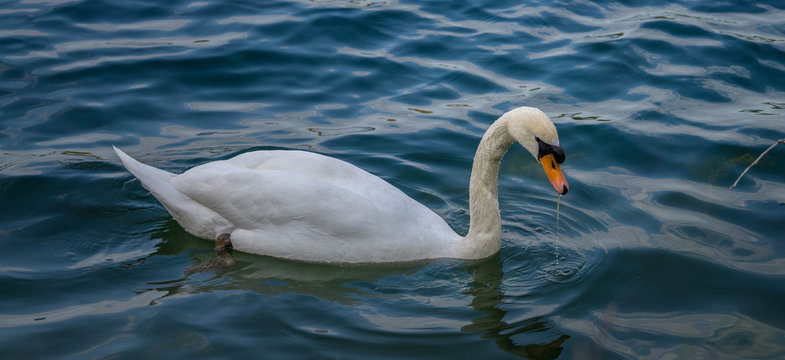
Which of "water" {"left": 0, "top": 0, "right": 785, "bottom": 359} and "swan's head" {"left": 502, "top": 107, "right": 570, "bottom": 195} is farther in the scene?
"swan's head" {"left": 502, "top": 107, "right": 570, "bottom": 195}

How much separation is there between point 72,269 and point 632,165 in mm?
5494

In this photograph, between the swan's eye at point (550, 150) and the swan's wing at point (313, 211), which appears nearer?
the swan's eye at point (550, 150)

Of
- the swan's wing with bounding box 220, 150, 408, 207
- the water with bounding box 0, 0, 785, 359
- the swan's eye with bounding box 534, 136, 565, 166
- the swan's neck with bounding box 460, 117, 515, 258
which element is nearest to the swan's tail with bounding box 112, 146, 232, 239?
the water with bounding box 0, 0, 785, 359

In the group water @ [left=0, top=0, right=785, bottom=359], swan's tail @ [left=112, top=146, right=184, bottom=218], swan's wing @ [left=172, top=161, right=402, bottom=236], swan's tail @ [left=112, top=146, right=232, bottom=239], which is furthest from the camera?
swan's tail @ [left=112, top=146, right=184, bottom=218]

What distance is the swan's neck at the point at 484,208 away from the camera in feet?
19.7

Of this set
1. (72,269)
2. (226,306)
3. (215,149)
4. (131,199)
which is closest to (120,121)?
(215,149)

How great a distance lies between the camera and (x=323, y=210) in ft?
19.3

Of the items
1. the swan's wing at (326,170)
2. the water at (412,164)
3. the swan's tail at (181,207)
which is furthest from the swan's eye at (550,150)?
the swan's tail at (181,207)

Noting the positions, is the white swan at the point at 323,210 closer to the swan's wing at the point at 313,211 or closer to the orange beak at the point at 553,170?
the swan's wing at the point at 313,211

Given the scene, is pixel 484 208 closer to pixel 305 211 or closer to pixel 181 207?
pixel 305 211

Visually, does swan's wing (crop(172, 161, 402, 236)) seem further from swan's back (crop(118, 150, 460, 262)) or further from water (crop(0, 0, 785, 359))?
water (crop(0, 0, 785, 359))

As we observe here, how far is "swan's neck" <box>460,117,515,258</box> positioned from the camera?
6.02m

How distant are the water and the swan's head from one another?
869 mm

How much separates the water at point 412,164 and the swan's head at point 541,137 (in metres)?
0.87
